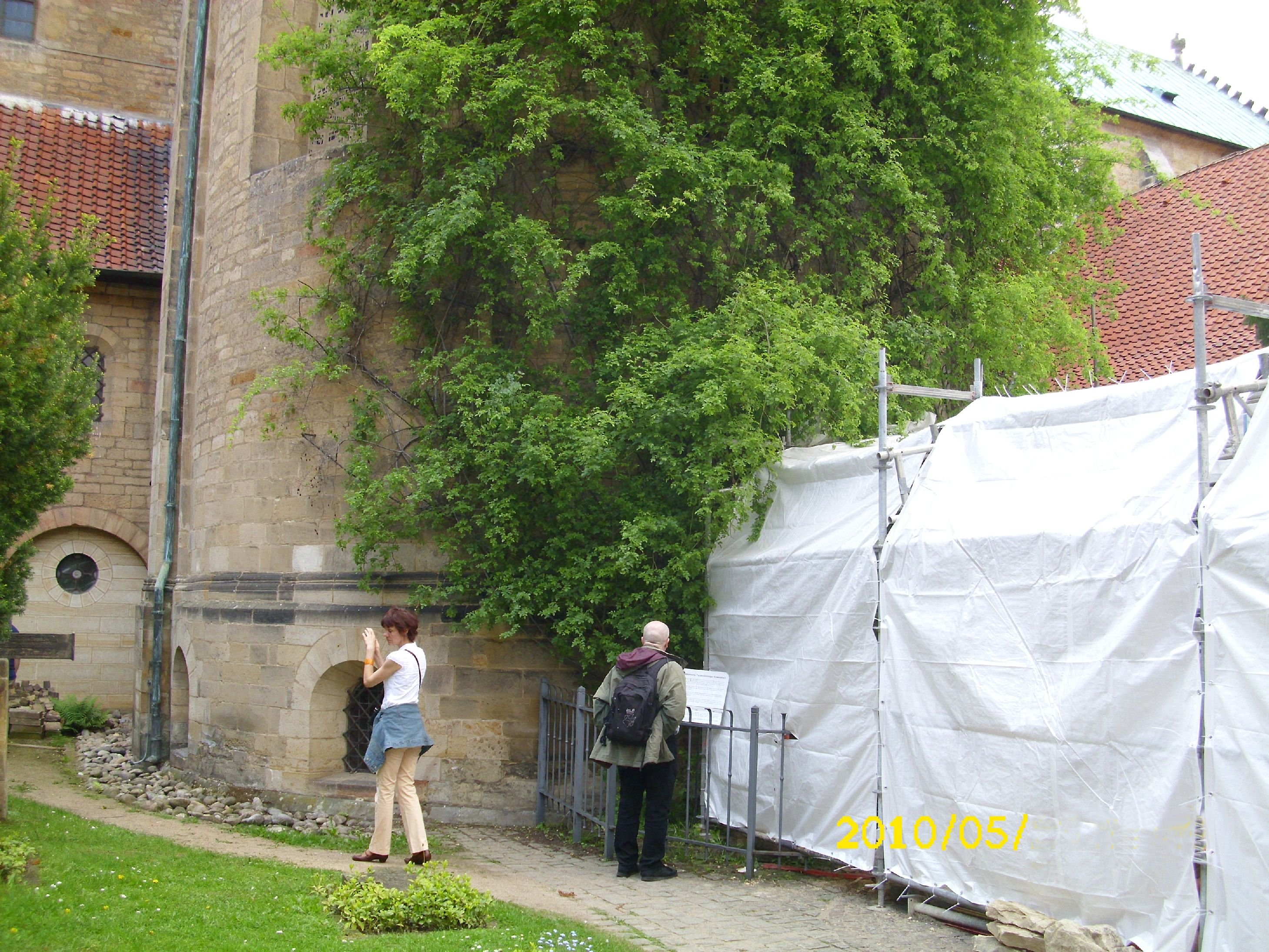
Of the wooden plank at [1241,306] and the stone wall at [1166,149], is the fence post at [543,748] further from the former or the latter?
the stone wall at [1166,149]

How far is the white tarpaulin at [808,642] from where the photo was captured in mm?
7305

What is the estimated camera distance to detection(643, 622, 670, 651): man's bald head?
25.5 ft

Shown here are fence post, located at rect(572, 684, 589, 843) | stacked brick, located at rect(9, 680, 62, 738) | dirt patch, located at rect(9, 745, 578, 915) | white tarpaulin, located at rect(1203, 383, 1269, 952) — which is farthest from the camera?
stacked brick, located at rect(9, 680, 62, 738)

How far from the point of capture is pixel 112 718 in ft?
57.5

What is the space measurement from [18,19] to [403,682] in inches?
716

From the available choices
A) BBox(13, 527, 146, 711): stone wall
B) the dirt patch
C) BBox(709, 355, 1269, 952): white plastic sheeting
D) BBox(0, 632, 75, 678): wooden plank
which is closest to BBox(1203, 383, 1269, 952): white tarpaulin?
BBox(709, 355, 1269, 952): white plastic sheeting

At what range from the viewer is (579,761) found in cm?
873

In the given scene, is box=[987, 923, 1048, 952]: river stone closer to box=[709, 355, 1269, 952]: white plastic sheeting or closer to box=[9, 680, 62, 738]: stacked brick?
box=[709, 355, 1269, 952]: white plastic sheeting

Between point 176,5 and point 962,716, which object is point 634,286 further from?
point 176,5

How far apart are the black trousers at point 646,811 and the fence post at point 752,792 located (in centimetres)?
50

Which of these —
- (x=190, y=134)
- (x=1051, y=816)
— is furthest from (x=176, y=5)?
(x=1051, y=816)

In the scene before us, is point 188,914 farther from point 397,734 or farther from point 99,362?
point 99,362

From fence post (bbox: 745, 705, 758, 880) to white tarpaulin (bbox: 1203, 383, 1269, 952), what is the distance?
2.91 m

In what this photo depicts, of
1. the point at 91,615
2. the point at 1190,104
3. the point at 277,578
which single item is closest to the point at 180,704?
the point at 277,578
